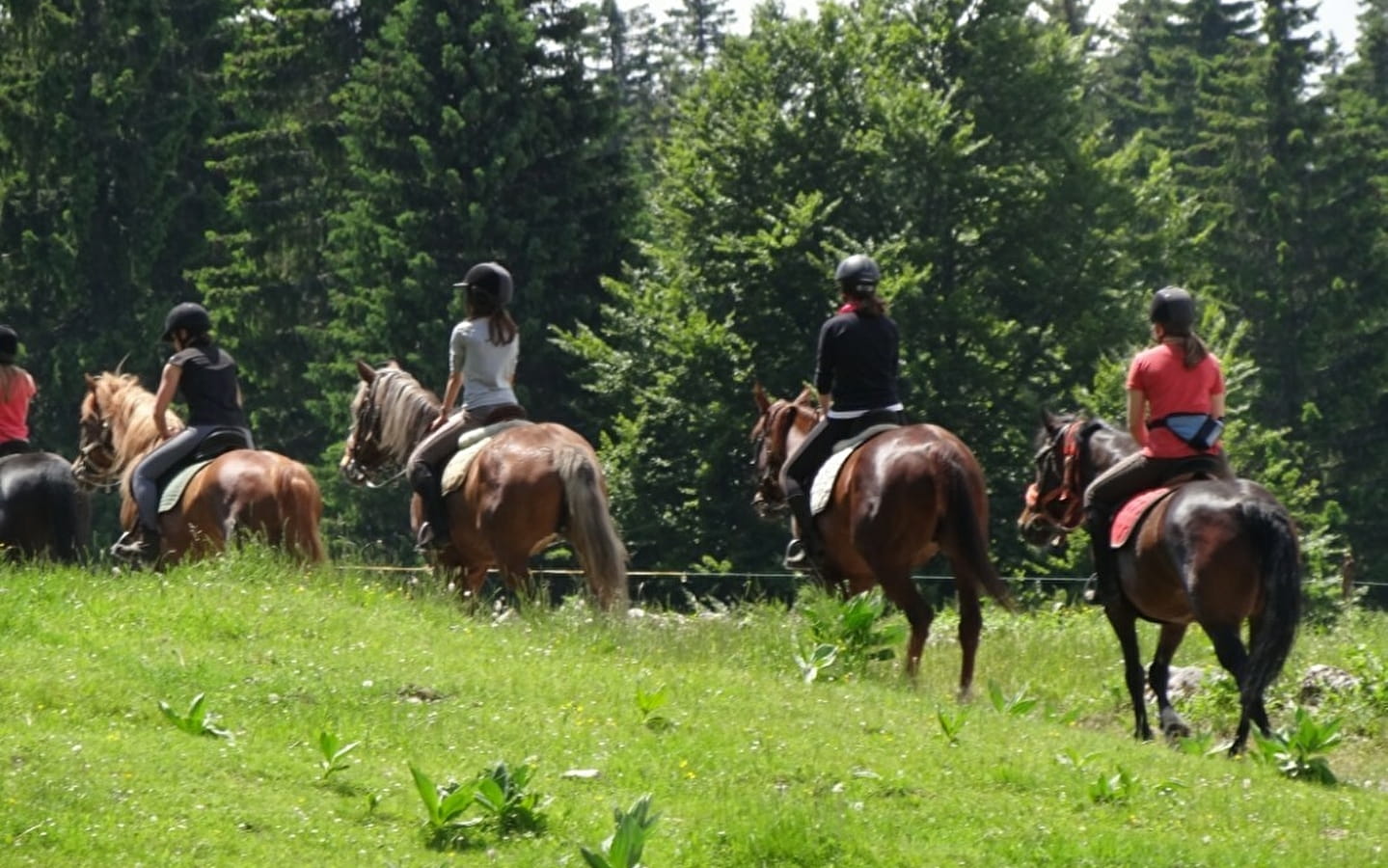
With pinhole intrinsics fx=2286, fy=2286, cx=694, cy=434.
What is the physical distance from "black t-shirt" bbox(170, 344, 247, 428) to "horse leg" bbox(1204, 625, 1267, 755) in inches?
314

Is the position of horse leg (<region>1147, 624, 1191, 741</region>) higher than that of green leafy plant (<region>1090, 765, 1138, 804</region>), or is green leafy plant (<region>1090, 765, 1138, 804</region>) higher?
green leafy plant (<region>1090, 765, 1138, 804</region>)

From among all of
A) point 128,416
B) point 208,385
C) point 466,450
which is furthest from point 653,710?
point 128,416

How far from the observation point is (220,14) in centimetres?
5991

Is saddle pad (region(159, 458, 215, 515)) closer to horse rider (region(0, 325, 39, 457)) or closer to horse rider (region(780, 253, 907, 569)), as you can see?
horse rider (region(0, 325, 39, 457))

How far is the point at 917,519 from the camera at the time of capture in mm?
15453

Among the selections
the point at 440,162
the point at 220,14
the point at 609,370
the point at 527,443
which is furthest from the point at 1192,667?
the point at 220,14

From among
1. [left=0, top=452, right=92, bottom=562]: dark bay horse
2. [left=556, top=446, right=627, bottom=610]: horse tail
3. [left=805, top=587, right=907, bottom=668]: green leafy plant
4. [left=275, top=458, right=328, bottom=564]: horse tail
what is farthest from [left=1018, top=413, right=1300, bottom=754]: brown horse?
[left=0, top=452, right=92, bottom=562]: dark bay horse

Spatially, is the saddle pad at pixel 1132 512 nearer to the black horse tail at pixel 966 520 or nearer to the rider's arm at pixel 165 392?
the black horse tail at pixel 966 520

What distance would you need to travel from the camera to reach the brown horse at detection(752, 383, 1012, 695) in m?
15.2

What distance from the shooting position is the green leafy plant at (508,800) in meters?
10.0

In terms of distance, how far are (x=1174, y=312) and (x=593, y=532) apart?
4.38 metres

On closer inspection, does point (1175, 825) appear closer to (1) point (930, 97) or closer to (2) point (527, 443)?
(2) point (527, 443)

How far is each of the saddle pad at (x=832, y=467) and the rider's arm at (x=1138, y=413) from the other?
85.4 inches

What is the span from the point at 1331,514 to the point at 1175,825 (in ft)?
143
